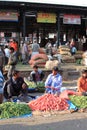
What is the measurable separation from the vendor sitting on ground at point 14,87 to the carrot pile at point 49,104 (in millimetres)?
1702

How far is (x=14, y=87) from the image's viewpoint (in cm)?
1338

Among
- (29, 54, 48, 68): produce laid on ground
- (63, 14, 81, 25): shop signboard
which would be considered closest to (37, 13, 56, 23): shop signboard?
(63, 14, 81, 25): shop signboard

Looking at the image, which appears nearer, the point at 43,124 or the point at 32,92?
the point at 43,124

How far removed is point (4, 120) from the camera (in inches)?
410

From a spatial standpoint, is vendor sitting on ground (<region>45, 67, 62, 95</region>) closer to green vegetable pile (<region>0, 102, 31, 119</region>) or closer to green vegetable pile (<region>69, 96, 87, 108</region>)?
green vegetable pile (<region>69, 96, 87, 108</region>)

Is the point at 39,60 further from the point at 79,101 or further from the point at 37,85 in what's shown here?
the point at 79,101

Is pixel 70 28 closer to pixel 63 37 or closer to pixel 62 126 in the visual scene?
pixel 63 37

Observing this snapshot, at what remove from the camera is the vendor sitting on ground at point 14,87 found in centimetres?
1322

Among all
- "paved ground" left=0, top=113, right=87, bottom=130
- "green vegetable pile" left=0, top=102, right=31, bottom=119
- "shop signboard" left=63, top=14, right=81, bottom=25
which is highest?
"shop signboard" left=63, top=14, right=81, bottom=25

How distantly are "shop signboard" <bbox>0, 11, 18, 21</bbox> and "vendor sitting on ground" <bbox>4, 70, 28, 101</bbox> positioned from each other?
13.4 metres

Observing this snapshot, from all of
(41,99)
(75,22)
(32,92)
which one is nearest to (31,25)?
(75,22)

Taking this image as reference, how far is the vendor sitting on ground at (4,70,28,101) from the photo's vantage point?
13220 millimetres

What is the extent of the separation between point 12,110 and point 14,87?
259 centimetres

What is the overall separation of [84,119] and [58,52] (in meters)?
16.3
